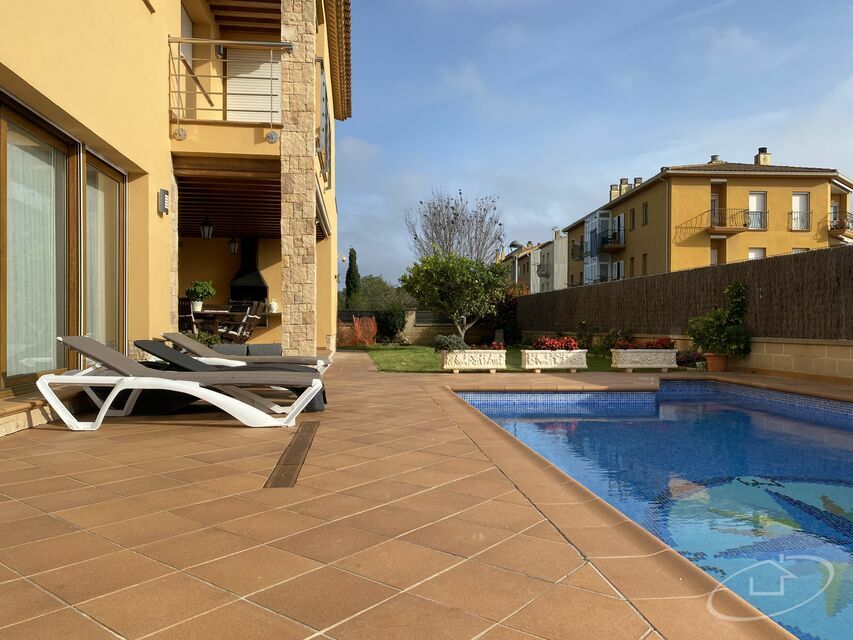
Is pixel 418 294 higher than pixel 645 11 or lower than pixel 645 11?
lower

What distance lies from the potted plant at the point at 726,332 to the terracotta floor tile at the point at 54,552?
1172 centimetres

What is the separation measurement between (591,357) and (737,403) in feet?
26.0

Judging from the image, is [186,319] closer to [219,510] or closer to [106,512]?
[106,512]

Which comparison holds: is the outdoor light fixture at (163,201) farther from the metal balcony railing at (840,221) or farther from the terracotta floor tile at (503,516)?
the metal balcony railing at (840,221)

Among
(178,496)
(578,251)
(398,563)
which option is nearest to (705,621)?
(398,563)

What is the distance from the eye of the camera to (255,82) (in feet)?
37.3

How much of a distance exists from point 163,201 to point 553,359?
25.7 feet

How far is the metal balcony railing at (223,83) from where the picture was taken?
832 cm

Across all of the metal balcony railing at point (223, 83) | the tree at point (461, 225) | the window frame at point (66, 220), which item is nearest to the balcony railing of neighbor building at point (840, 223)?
the tree at point (461, 225)

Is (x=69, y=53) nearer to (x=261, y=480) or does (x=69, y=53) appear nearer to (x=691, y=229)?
(x=261, y=480)

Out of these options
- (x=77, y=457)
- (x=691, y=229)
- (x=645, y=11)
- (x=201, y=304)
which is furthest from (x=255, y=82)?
(x=691, y=229)

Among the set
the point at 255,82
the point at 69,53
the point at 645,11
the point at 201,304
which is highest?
the point at 645,11

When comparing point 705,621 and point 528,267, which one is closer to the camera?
point 705,621

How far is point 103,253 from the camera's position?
21.4 feet
